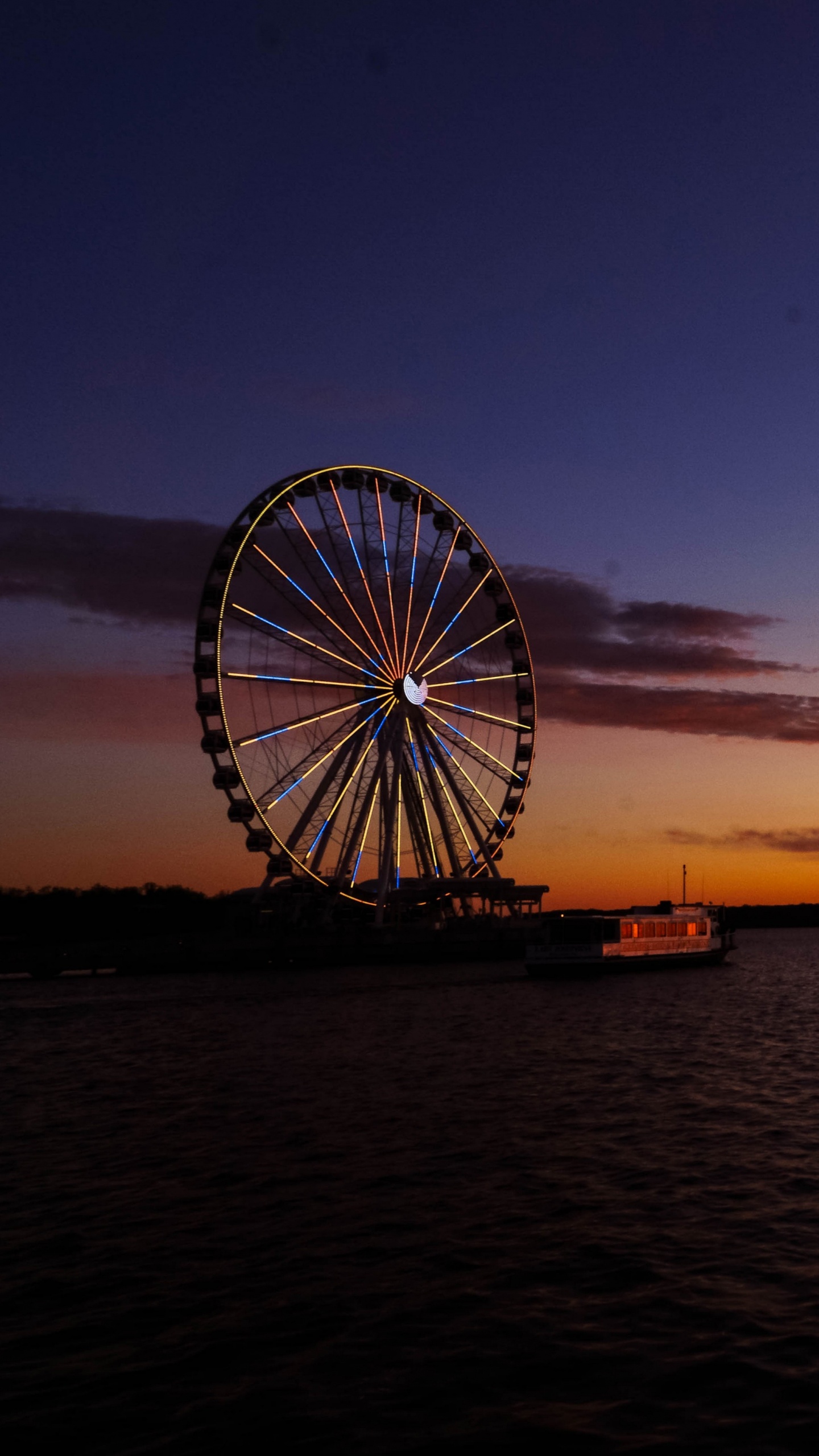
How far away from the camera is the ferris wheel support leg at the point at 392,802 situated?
306 ft

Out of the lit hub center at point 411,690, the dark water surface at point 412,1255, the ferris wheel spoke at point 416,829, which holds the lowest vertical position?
the dark water surface at point 412,1255

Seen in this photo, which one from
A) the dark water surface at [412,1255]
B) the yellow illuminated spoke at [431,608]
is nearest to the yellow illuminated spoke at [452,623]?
the yellow illuminated spoke at [431,608]

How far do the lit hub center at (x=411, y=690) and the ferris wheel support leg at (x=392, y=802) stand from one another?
70.7 inches

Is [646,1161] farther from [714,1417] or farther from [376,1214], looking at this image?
[714,1417]

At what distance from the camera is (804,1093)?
116ft

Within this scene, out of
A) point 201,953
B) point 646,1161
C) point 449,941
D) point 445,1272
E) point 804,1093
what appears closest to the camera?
point 445,1272

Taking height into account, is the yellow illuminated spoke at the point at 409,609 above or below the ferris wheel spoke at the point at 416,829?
above

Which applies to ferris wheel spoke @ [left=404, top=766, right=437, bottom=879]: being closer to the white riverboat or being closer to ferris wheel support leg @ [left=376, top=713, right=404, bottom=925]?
ferris wheel support leg @ [left=376, top=713, right=404, bottom=925]

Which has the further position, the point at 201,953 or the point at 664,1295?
the point at 201,953

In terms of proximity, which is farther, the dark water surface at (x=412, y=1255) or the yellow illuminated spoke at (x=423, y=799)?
the yellow illuminated spoke at (x=423, y=799)

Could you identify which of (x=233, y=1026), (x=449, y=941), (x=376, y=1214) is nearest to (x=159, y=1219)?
(x=376, y=1214)

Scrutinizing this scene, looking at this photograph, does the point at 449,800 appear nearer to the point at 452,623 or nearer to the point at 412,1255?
the point at 452,623

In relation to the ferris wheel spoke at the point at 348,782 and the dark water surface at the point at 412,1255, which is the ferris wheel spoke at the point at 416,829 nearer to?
the ferris wheel spoke at the point at 348,782

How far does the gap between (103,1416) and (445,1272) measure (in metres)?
6.38
